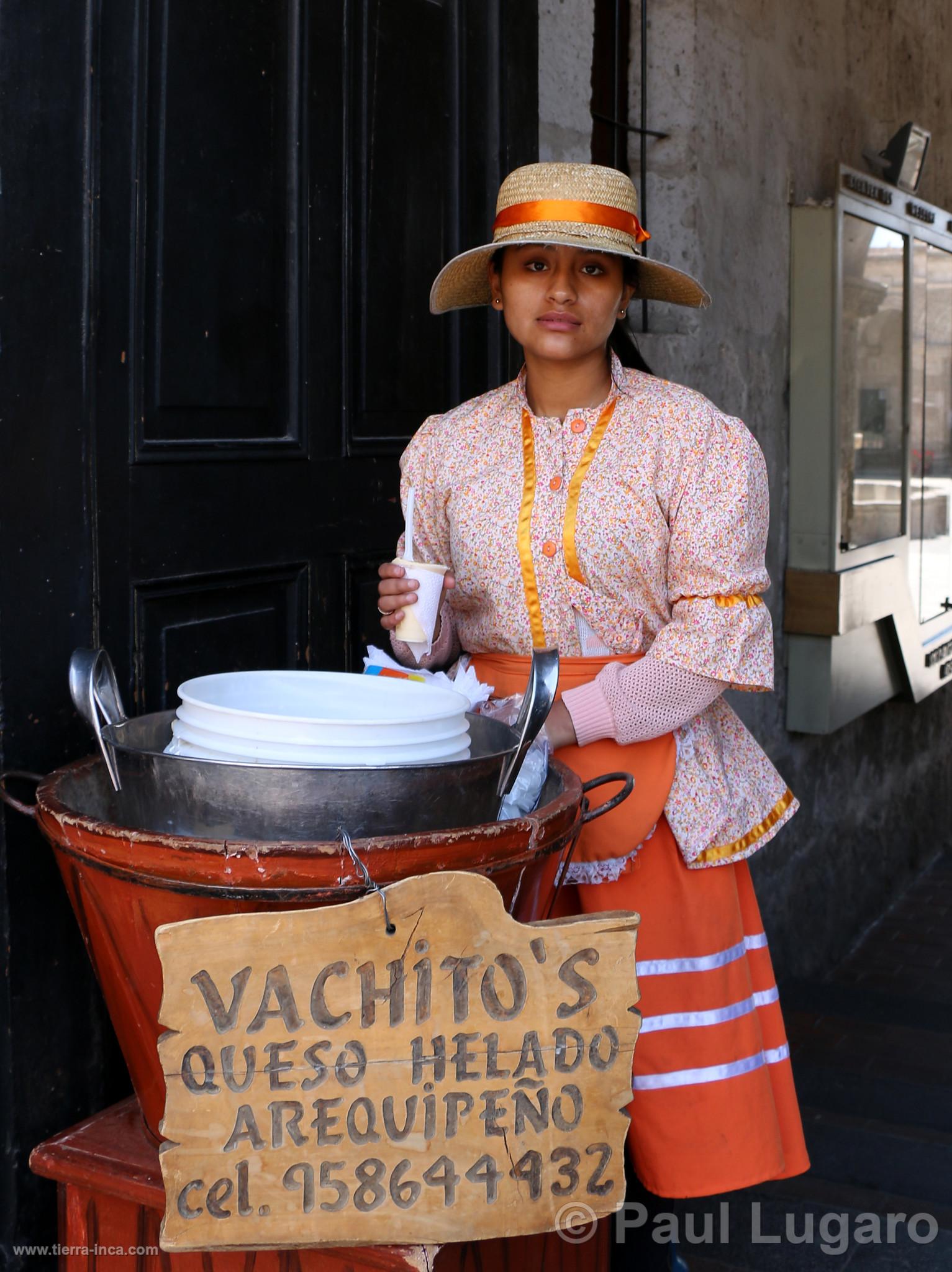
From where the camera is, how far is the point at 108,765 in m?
1.54

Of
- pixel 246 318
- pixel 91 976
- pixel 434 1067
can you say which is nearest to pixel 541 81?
pixel 246 318

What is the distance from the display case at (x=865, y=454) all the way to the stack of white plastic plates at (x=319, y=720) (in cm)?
272

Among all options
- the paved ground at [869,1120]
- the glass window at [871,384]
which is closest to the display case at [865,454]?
the glass window at [871,384]

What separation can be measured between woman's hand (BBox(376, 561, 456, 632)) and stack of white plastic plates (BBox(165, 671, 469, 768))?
21 centimetres

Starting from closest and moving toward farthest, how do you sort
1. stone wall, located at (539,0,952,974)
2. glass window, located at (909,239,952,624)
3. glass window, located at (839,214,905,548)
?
stone wall, located at (539,0,952,974)
glass window, located at (839,214,905,548)
glass window, located at (909,239,952,624)

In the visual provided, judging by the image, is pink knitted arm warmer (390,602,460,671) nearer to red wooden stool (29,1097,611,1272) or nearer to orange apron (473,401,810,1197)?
orange apron (473,401,810,1197)

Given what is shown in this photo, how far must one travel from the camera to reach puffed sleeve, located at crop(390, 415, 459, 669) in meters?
2.12

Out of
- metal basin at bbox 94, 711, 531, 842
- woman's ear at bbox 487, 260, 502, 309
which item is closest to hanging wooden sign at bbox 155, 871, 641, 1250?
metal basin at bbox 94, 711, 531, 842

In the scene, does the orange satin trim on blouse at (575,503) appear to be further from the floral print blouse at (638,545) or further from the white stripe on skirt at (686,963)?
the white stripe on skirt at (686,963)

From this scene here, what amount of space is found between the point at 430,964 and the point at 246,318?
48.1 inches

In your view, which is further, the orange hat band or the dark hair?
the dark hair

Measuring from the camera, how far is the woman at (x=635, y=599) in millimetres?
1941

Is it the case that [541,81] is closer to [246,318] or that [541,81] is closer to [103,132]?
[246,318]

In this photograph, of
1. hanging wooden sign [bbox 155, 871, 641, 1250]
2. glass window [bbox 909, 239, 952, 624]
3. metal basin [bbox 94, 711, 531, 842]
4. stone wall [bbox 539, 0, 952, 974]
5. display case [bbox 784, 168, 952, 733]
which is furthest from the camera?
glass window [bbox 909, 239, 952, 624]
